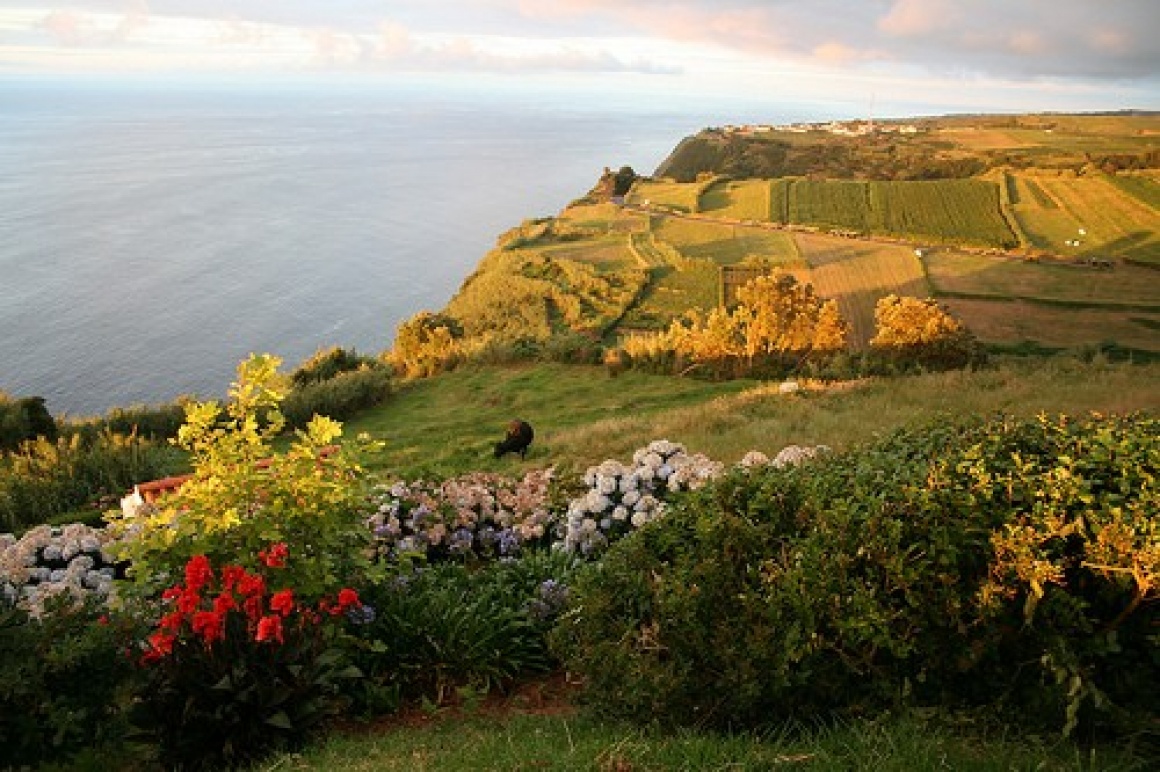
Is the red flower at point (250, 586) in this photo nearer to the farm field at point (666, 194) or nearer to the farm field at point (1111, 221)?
the farm field at point (1111, 221)

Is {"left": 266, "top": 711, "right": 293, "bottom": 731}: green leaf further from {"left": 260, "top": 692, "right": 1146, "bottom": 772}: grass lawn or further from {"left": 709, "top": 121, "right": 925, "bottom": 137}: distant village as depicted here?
{"left": 709, "top": 121, "right": 925, "bottom": 137}: distant village

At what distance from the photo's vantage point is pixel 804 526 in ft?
14.6

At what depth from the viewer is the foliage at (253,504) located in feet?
17.5

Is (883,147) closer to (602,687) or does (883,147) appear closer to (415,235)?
(415,235)

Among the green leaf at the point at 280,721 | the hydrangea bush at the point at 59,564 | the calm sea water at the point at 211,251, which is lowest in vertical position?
the calm sea water at the point at 211,251

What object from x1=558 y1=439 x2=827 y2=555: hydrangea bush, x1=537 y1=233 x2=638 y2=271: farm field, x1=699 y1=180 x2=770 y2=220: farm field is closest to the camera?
x1=558 y1=439 x2=827 y2=555: hydrangea bush

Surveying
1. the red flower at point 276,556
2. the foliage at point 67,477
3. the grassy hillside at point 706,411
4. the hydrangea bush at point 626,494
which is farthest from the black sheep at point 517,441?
the red flower at point 276,556

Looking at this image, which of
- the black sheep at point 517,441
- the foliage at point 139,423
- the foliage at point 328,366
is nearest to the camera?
the black sheep at point 517,441

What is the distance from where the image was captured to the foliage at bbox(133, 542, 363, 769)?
4574 mm

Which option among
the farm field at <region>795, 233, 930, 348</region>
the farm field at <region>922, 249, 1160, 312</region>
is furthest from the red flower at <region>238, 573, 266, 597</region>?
the farm field at <region>922, 249, 1160, 312</region>

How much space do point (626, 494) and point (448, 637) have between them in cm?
216

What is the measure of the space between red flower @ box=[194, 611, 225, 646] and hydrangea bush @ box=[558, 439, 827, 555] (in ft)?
→ 10.5

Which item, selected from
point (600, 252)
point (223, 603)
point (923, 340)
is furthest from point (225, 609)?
point (600, 252)

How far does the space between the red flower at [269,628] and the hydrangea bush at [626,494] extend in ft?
10.0
